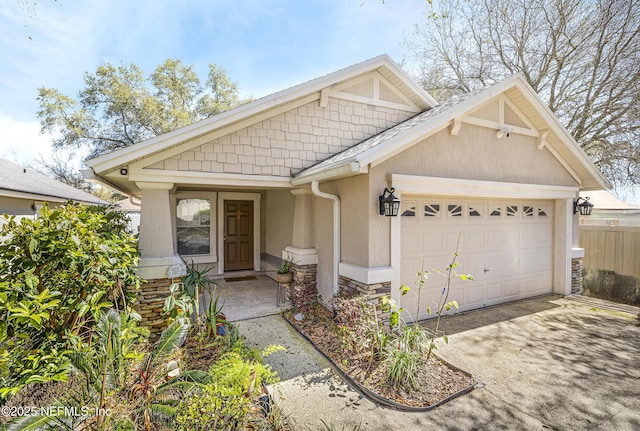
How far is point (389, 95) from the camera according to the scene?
811 cm

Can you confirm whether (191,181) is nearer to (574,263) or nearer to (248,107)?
(248,107)

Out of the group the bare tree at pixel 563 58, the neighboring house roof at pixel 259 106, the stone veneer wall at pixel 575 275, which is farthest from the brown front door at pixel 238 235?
the bare tree at pixel 563 58

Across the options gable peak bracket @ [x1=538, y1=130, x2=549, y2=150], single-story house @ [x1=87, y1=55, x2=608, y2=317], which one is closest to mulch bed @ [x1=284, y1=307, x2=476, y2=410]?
single-story house @ [x1=87, y1=55, x2=608, y2=317]

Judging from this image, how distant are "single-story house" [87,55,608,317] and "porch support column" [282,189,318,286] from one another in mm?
32

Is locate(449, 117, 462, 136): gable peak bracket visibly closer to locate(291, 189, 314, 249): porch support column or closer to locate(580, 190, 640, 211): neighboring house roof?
locate(291, 189, 314, 249): porch support column

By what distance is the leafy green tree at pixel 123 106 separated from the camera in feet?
64.2

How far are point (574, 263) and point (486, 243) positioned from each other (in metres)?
3.22

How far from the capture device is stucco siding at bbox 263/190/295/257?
863cm

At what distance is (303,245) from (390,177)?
2.77 meters

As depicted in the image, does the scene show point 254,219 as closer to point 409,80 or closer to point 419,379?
point 409,80

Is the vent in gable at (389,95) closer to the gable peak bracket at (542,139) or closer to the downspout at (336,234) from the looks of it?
the gable peak bracket at (542,139)

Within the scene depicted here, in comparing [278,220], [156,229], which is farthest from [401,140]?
[278,220]

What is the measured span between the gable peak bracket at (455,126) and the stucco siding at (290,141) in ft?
7.14

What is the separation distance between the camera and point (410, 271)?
6.14 m
